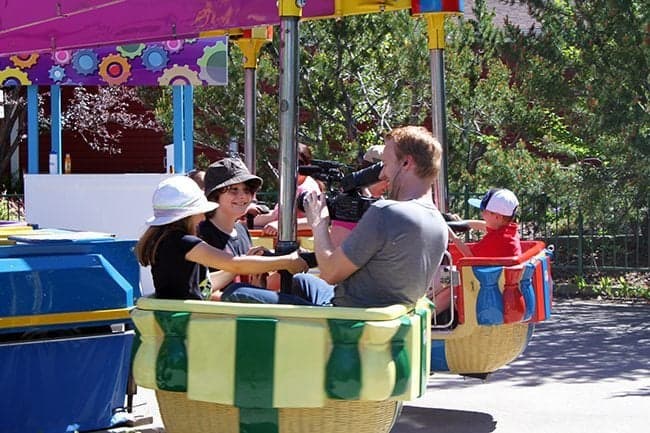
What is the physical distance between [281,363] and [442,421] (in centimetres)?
278

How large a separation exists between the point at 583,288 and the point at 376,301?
30.1ft

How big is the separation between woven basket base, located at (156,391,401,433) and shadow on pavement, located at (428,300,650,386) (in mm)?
3746

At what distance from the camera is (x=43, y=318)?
5.04 meters

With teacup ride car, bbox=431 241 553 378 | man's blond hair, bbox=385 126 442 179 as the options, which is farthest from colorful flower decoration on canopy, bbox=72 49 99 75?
man's blond hair, bbox=385 126 442 179

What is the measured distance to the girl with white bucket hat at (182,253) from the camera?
4.66 metres

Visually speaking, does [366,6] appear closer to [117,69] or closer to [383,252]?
[383,252]

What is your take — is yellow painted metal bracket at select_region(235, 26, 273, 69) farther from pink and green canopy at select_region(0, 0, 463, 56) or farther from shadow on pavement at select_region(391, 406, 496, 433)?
shadow on pavement at select_region(391, 406, 496, 433)

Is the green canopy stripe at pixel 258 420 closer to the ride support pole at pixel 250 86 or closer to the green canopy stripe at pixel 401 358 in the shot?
the green canopy stripe at pixel 401 358

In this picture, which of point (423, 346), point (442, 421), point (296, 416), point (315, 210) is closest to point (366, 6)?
point (315, 210)

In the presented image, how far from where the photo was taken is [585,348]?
9.35 m

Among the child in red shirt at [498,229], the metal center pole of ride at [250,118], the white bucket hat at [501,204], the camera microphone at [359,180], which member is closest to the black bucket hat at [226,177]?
the camera microphone at [359,180]

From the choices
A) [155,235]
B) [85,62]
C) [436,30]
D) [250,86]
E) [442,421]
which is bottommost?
[442,421]

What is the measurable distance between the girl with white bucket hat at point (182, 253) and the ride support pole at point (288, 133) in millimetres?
276

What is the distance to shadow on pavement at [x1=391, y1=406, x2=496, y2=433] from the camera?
636cm
